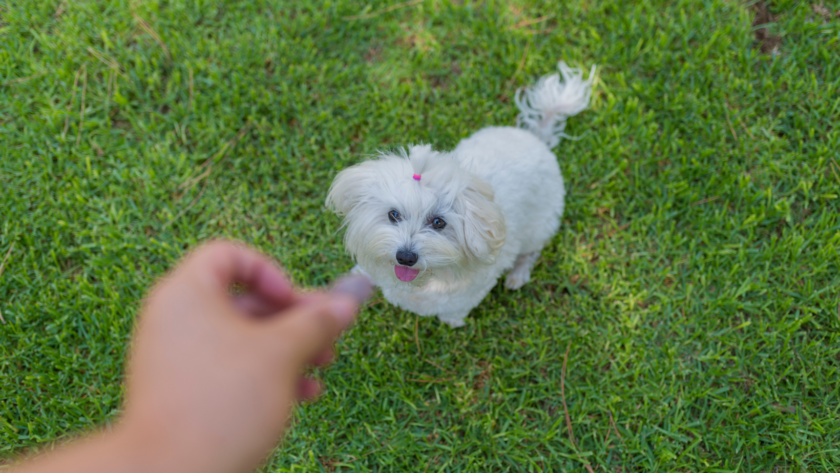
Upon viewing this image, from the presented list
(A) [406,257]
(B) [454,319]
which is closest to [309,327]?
(A) [406,257]

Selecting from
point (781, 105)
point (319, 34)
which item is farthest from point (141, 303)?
point (781, 105)

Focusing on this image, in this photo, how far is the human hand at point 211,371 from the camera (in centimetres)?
91

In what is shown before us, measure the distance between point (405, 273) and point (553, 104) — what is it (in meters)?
1.83

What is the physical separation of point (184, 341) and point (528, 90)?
10.1ft

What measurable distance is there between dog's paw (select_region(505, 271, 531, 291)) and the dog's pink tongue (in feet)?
3.86

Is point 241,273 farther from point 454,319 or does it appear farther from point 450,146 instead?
point 450,146

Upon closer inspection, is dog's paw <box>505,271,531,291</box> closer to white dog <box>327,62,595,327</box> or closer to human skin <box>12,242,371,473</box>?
white dog <box>327,62,595,327</box>

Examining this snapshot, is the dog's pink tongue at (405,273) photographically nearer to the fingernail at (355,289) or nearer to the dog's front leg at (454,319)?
the fingernail at (355,289)

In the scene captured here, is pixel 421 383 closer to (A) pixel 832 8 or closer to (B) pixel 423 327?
(B) pixel 423 327

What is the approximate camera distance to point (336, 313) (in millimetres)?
1142

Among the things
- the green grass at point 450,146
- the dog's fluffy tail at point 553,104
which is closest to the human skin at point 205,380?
the green grass at point 450,146

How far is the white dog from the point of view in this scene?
2094 millimetres

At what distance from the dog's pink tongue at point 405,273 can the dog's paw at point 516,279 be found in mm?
1178

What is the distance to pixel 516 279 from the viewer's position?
3.20m
